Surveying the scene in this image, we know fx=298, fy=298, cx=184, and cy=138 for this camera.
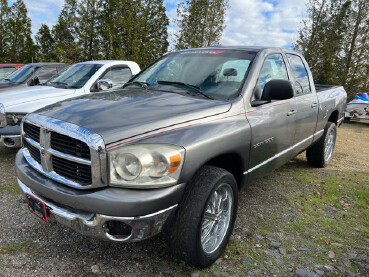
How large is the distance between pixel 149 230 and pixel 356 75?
2094 cm

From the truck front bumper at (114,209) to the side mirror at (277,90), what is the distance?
1404 millimetres

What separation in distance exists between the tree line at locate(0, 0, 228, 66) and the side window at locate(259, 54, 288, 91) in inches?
565

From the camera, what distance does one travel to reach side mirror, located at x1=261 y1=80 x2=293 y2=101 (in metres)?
2.81

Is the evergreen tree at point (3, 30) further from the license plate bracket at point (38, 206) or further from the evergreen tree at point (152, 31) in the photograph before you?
the license plate bracket at point (38, 206)

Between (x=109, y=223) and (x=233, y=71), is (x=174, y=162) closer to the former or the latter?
(x=109, y=223)

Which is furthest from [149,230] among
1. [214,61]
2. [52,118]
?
[214,61]

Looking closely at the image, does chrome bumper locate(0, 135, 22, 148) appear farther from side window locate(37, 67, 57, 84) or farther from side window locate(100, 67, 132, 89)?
side window locate(37, 67, 57, 84)

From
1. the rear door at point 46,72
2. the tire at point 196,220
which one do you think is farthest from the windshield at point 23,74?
the tire at point 196,220

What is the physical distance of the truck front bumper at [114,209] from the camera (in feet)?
6.18

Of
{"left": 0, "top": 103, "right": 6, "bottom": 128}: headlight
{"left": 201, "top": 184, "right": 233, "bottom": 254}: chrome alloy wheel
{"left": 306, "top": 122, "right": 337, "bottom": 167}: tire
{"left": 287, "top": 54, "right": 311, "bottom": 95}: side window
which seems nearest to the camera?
{"left": 201, "top": 184, "right": 233, "bottom": 254}: chrome alloy wheel

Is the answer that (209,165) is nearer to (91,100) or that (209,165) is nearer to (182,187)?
(182,187)

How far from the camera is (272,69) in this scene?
3.40 m

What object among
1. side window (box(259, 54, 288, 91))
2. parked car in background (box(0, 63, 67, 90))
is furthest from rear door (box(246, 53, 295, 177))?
parked car in background (box(0, 63, 67, 90))

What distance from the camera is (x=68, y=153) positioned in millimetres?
2080
